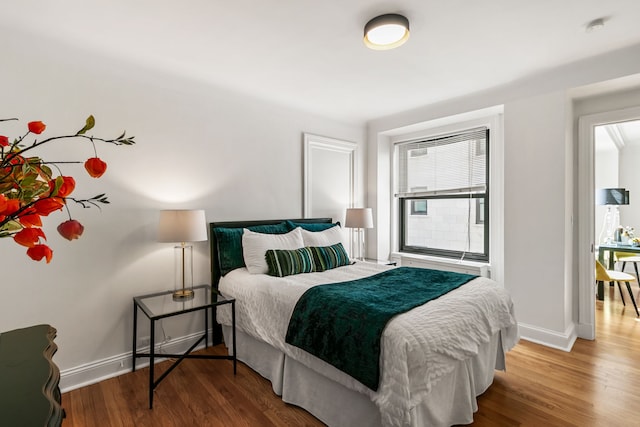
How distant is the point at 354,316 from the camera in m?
1.83

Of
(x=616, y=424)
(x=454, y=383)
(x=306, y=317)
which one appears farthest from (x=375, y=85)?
(x=616, y=424)

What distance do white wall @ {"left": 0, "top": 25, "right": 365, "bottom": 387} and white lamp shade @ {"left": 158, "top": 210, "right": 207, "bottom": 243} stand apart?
324 millimetres

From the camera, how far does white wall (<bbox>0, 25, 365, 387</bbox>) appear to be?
89.0 inches

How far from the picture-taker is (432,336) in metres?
1.67

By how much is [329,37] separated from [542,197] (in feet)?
7.93

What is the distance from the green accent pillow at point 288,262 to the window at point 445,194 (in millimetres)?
2171

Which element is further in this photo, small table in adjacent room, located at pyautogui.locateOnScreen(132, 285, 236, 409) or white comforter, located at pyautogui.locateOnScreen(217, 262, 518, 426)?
small table in adjacent room, located at pyautogui.locateOnScreen(132, 285, 236, 409)

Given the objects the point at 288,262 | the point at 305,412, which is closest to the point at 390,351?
the point at 305,412

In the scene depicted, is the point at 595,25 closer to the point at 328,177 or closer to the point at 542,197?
the point at 542,197

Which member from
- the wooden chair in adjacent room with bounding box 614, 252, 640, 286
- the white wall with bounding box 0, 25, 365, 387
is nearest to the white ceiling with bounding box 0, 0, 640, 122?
the white wall with bounding box 0, 25, 365, 387

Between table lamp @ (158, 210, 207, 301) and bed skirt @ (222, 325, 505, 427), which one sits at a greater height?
table lamp @ (158, 210, 207, 301)

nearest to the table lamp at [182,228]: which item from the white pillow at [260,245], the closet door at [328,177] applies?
the white pillow at [260,245]

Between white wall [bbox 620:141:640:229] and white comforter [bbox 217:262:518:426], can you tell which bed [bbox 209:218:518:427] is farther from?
white wall [bbox 620:141:640:229]

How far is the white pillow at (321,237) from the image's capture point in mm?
3297
